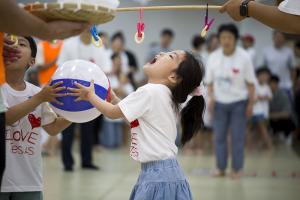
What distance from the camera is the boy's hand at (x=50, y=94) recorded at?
9.18ft

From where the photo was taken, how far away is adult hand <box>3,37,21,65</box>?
9.22ft

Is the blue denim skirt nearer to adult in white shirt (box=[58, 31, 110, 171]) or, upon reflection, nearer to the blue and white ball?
the blue and white ball

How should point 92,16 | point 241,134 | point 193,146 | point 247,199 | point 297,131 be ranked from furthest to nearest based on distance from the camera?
point 297,131 < point 193,146 < point 241,134 < point 247,199 < point 92,16

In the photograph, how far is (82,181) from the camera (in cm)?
614

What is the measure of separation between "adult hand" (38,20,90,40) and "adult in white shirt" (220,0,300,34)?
111 centimetres

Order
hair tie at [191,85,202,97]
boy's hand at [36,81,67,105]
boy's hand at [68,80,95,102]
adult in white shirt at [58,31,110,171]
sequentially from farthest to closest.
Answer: adult in white shirt at [58,31,110,171] < hair tie at [191,85,202,97] < boy's hand at [68,80,95,102] < boy's hand at [36,81,67,105]

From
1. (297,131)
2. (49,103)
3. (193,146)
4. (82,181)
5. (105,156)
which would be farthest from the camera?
(297,131)

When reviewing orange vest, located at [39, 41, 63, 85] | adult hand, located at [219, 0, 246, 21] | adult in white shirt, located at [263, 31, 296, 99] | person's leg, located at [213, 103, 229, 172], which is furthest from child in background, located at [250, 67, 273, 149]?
adult hand, located at [219, 0, 246, 21]

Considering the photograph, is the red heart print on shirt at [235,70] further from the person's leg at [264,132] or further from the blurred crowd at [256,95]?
the person's leg at [264,132]

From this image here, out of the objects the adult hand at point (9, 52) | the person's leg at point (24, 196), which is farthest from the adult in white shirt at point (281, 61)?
the adult hand at point (9, 52)

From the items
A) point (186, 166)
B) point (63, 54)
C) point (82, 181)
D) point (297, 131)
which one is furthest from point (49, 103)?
point (297, 131)

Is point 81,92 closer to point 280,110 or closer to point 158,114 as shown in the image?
point 158,114

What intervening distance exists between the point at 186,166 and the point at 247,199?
7.66 feet

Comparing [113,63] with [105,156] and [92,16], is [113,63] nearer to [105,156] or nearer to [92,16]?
[105,156]
